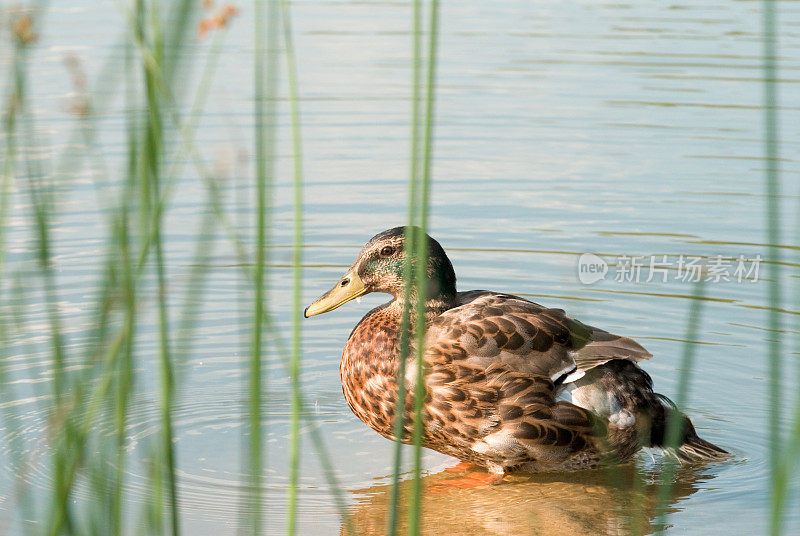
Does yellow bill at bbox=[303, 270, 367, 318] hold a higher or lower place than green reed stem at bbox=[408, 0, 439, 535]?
lower

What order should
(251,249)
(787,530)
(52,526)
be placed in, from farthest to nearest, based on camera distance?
(251,249) < (787,530) < (52,526)

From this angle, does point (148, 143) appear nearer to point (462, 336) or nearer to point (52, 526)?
point (52, 526)

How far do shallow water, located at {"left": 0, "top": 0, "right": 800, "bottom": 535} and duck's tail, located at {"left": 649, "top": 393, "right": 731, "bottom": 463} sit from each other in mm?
112

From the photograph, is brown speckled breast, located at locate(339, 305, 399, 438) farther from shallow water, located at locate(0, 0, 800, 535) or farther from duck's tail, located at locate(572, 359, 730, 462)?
duck's tail, located at locate(572, 359, 730, 462)

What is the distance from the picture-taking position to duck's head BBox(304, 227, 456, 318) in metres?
A: 5.23

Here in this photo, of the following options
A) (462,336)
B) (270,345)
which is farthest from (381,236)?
(270,345)

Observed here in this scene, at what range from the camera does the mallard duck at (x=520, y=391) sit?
15.8ft

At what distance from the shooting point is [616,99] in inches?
459

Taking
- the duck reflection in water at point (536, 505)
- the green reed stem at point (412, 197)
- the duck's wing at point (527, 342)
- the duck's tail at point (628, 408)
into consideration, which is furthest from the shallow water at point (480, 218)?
the duck's wing at point (527, 342)

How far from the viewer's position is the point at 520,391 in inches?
190

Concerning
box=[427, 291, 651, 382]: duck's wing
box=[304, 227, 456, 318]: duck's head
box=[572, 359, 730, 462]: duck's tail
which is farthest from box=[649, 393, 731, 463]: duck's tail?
box=[304, 227, 456, 318]: duck's head

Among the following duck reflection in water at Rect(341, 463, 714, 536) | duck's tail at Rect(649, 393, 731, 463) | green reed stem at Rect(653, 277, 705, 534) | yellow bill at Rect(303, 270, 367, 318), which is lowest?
duck reflection in water at Rect(341, 463, 714, 536)

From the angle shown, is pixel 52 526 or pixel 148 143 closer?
pixel 148 143

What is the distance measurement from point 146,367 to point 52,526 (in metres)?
4.08
